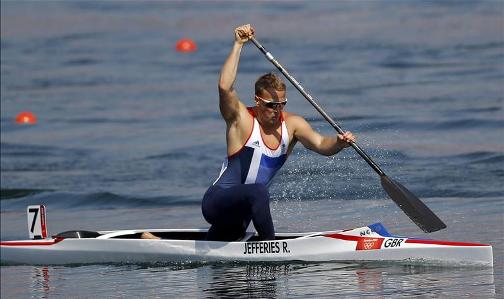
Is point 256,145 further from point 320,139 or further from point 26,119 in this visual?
point 26,119

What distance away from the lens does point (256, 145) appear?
1027 centimetres

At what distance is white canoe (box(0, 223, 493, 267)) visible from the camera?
394 inches

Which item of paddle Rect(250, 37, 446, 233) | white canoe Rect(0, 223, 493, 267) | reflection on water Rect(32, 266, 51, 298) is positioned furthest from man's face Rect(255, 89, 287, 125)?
reflection on water Rect(32, 266, 51, 298)

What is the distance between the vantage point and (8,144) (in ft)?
65.2

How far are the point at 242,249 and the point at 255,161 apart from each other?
2.67ft

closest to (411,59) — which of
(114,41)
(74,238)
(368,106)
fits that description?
(368,106)

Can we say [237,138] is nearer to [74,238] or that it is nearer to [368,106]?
[74,238]

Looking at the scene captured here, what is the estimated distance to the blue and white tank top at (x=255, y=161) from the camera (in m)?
10.3

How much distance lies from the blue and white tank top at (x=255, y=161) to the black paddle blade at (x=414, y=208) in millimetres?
1111

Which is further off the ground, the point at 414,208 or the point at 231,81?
the point at 231,81

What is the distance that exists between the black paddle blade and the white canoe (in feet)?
1.68

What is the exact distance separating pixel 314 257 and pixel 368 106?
37.1 ft

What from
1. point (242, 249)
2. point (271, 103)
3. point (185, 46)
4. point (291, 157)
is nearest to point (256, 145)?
point (271, 103)

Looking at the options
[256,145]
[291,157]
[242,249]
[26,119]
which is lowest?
[242,249]
